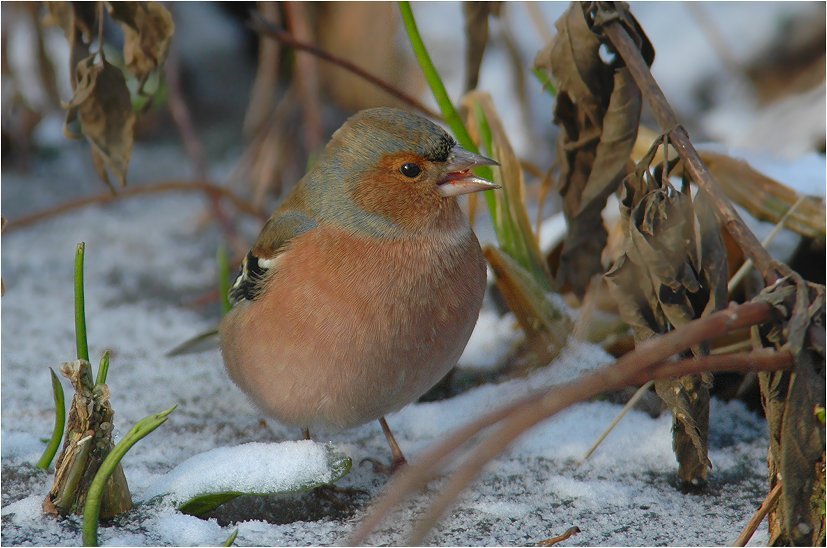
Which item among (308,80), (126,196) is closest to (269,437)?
(126,196)

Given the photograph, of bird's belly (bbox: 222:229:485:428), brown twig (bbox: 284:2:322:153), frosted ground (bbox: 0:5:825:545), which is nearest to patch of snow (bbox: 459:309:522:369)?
frosted ground (bbox: 0:5:825:545)

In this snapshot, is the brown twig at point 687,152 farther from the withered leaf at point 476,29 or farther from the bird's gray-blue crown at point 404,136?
the withered leaf at point 476,29

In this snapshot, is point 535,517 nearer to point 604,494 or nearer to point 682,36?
point 604,494

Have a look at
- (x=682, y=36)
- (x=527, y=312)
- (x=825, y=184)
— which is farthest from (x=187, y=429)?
(x=682, y=36)

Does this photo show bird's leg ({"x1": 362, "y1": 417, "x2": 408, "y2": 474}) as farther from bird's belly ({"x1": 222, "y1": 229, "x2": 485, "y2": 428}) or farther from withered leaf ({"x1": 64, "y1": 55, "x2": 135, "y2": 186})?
withered leaf ({"x1": 64, "y1": 55, "x2": 135, "y2": 186})

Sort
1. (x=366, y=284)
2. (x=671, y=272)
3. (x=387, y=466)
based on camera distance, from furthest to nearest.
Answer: (x=387, y=466) < (x=366, y=284) < (x=671, y=272)

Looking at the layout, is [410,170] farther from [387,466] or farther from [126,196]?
[126,196]
